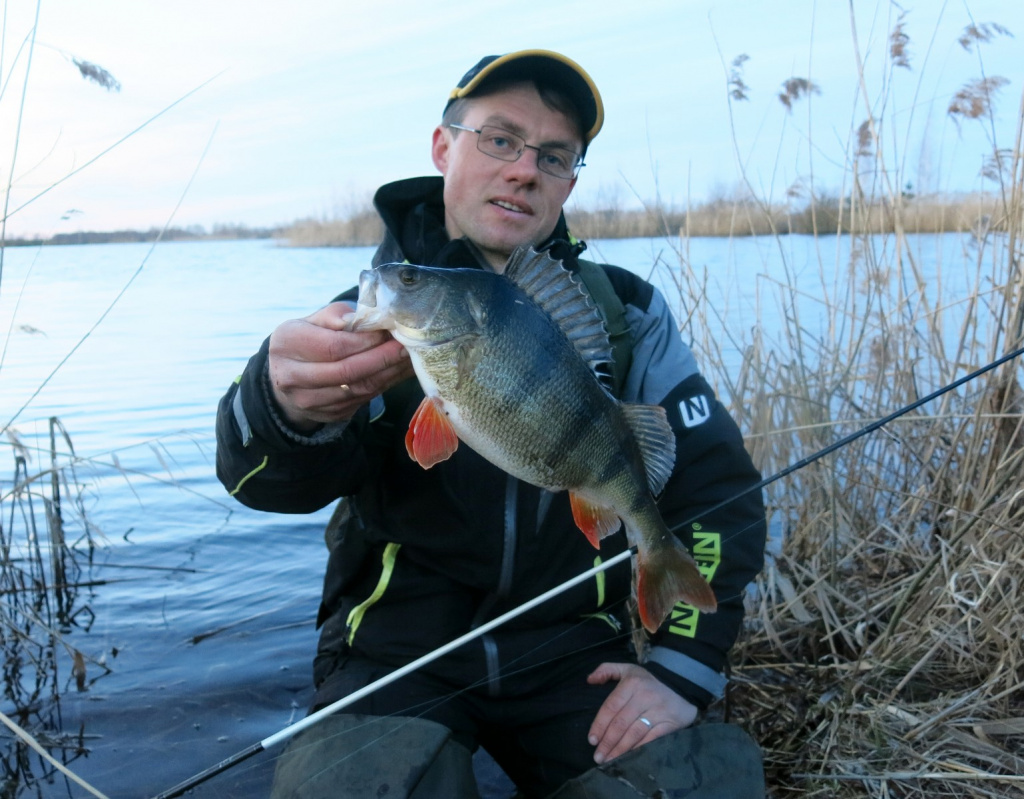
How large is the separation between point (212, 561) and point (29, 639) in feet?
5.59

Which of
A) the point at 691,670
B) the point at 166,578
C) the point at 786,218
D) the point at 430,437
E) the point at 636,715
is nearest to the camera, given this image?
the point at 430,437

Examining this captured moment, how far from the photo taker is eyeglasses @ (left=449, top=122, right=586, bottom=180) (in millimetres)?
2645

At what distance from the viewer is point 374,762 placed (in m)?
2.04

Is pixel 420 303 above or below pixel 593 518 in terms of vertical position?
above

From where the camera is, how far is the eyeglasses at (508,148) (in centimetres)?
264

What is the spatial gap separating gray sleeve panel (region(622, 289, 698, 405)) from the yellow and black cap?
0.64 meters

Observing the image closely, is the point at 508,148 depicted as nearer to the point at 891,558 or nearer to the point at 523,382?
the point at 523,382

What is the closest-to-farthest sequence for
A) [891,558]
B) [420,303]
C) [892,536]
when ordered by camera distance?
[420,303]
[891,558]
[892,536]

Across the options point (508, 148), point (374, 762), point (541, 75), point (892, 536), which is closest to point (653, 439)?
point (374, 762)

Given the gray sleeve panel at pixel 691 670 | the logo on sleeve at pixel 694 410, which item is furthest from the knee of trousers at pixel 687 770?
the logo on sleeve at pixel 694 410

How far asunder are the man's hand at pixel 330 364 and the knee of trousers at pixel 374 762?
29.6 inches

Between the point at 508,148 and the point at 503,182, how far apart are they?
0.13m

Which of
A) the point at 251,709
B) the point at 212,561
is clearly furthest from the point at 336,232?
the point at 251,709

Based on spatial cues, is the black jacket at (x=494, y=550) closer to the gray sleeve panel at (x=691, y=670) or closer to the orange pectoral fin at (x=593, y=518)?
the gray sleeve panel at (x=691, y=670)
